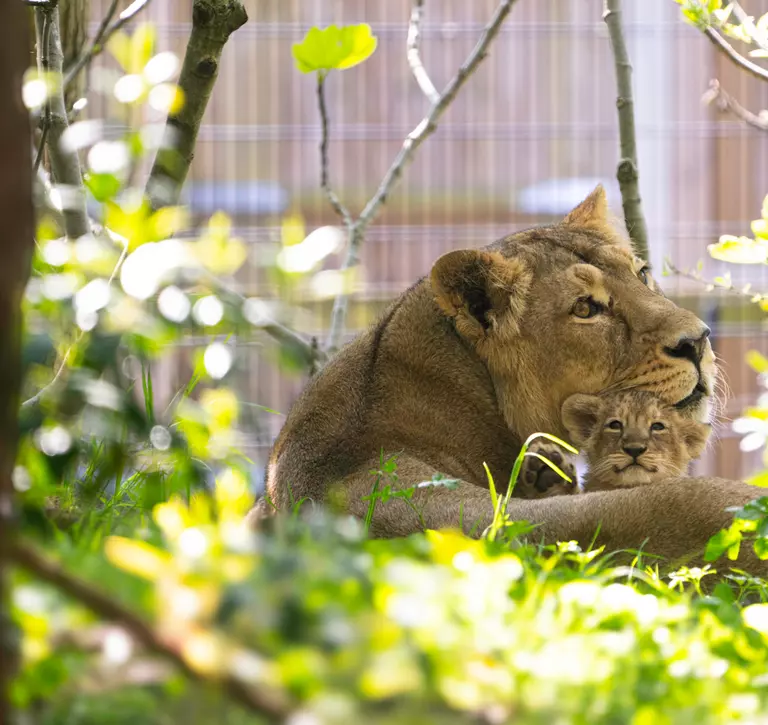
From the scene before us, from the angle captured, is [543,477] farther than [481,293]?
No

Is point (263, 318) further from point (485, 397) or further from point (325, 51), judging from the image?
point (325, 51)

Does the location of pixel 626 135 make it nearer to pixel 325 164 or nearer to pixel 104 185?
pixel 325 164

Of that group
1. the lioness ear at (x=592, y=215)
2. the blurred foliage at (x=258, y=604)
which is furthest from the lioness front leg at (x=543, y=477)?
the blurred foliage at (x=258, y=604)

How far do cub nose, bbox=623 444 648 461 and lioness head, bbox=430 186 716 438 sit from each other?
6.5 inches

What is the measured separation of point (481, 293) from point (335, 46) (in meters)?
1.01

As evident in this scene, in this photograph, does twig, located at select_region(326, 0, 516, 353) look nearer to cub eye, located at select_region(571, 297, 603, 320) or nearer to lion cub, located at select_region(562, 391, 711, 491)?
cub eye, located at select_region(571, 297, 603, 320)

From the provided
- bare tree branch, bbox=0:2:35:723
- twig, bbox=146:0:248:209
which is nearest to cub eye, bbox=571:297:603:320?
twig, bbox=146:0:248:209

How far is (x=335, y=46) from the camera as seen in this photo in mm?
3789

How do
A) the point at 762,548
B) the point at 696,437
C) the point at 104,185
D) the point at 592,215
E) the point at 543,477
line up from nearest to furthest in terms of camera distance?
the point at 104,185
the point at 762,548
the point at 543,477
the point at 696,437
the point at 592,215

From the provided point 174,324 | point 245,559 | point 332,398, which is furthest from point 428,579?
point 332,398

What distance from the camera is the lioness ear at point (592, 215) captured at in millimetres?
3904

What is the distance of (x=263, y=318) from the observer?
1.62 m

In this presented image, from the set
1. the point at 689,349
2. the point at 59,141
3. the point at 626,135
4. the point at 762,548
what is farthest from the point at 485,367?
the point at 626,135

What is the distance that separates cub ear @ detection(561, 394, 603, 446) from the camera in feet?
11.1
